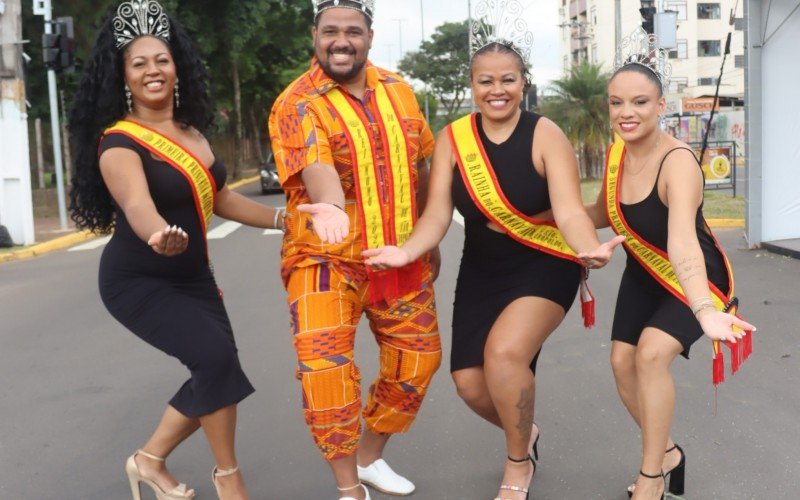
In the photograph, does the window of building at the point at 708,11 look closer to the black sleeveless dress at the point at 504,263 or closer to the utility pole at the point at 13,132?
the utility pole at the point at 13,132

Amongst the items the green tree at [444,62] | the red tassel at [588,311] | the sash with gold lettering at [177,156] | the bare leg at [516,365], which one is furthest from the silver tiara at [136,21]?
the green tree at [444,62]

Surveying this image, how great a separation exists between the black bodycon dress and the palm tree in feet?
72.1

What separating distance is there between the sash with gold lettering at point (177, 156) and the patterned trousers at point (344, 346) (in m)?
0.48

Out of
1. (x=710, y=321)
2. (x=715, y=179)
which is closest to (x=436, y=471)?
(x=710, y=321)

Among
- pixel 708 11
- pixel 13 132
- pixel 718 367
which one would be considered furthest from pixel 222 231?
pixel 708 11

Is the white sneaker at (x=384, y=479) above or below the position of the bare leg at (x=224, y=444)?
below

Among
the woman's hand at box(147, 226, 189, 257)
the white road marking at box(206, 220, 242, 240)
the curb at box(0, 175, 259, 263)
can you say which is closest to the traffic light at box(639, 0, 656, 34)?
the white road marking at box(206, 220, 242, 240)

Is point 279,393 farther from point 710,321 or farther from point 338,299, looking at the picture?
point 710,321

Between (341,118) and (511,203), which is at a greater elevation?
(341,118)

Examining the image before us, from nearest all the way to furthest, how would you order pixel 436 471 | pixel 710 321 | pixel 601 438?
1. pixel 710 321
2. pixel 436 471
3. pixel 601 438

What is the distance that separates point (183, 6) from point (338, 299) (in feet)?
70.2

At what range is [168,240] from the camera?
3186 millimetres

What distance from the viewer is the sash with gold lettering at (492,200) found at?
145 inches

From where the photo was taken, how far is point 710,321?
122 inches
